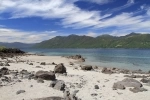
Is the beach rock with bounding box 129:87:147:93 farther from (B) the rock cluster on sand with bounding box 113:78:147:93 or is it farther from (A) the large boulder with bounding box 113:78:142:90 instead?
(A) the large boulder with bounding box 113:78:142:90

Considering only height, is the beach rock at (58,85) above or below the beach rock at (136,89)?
above

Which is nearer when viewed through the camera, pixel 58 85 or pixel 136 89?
pixel 58 85

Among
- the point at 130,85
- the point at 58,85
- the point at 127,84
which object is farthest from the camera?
the point at 127,84

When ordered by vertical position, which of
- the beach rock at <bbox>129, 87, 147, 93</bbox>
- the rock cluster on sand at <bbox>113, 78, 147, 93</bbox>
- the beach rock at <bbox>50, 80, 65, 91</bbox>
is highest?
the beach rock at <bbox>50, 80, 65, 91</bbox>

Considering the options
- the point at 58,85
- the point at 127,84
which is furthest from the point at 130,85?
the point at 58,85

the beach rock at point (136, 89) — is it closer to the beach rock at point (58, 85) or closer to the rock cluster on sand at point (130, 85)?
the rock cluster on sand at point (130, 85)

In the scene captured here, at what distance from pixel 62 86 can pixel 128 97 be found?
19.3ft

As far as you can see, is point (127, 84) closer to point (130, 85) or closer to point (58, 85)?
point (130, 85)

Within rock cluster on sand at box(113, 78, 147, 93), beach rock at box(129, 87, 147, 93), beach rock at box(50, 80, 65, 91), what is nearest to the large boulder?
rock cluster on sand at box(113, 78, 147, 93)

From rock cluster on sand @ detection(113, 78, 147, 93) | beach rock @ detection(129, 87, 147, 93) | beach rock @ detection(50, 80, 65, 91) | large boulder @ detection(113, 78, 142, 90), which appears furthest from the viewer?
large boulder @ detection(113, 78, 142, 90)

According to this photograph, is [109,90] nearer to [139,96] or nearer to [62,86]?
[139,96]

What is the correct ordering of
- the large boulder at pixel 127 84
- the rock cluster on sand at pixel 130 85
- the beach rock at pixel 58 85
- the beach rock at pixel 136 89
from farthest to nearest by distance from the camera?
the large boulder at pixel 127 84, the rock cluster on sand at pixel 130 85, the beach rock at pixel 136 89, the beach rock at pixel 58 85

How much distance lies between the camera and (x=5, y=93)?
17859 millimetres

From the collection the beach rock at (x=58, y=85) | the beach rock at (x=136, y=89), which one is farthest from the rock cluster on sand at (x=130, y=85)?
the beach rock at (x=58, y=85)
